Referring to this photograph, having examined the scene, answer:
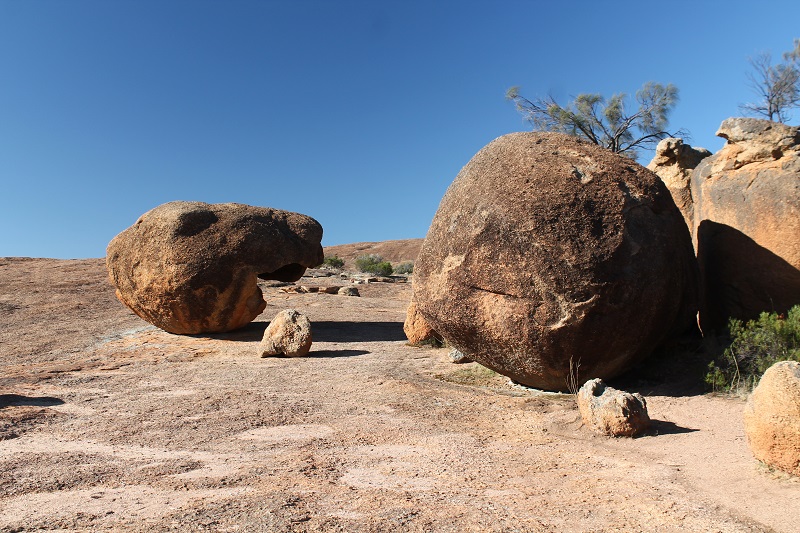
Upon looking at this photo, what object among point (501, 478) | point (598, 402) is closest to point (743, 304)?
point (598, 402)

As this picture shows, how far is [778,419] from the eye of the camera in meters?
3.45

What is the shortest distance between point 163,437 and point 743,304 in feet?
18.6

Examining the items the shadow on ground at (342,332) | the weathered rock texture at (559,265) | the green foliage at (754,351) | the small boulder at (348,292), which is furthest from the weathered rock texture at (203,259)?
the green foliage at (754,351)

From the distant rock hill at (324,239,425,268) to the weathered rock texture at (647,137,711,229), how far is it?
30382 mm

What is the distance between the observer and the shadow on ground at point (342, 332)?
10750 mm

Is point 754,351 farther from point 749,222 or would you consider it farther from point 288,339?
point 288,339

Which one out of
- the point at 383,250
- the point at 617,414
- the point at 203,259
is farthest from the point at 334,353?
the point at 383,250

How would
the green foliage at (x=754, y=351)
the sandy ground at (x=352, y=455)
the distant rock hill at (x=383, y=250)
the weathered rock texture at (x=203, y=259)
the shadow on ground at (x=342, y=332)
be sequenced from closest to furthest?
the sandy ground at (x=352, y=455) < the green foliage at (x=754, y=351) < the weathered rock texture at (x=203, y=259) < the shadow on ground at (x=342, y=332) < the distant rock hill at (x=383, y=250)

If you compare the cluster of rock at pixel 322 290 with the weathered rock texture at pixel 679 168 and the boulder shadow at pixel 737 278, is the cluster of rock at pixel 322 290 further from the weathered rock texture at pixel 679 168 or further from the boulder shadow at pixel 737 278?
the boulder shadow at pixel 737 278

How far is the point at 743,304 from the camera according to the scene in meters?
6.38

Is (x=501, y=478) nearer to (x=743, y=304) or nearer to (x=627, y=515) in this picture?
(x=627, y=515)

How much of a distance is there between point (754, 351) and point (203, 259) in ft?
25.6

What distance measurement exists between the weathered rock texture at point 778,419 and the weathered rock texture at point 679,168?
4.93m

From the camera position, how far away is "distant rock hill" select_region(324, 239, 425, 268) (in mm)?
40562
